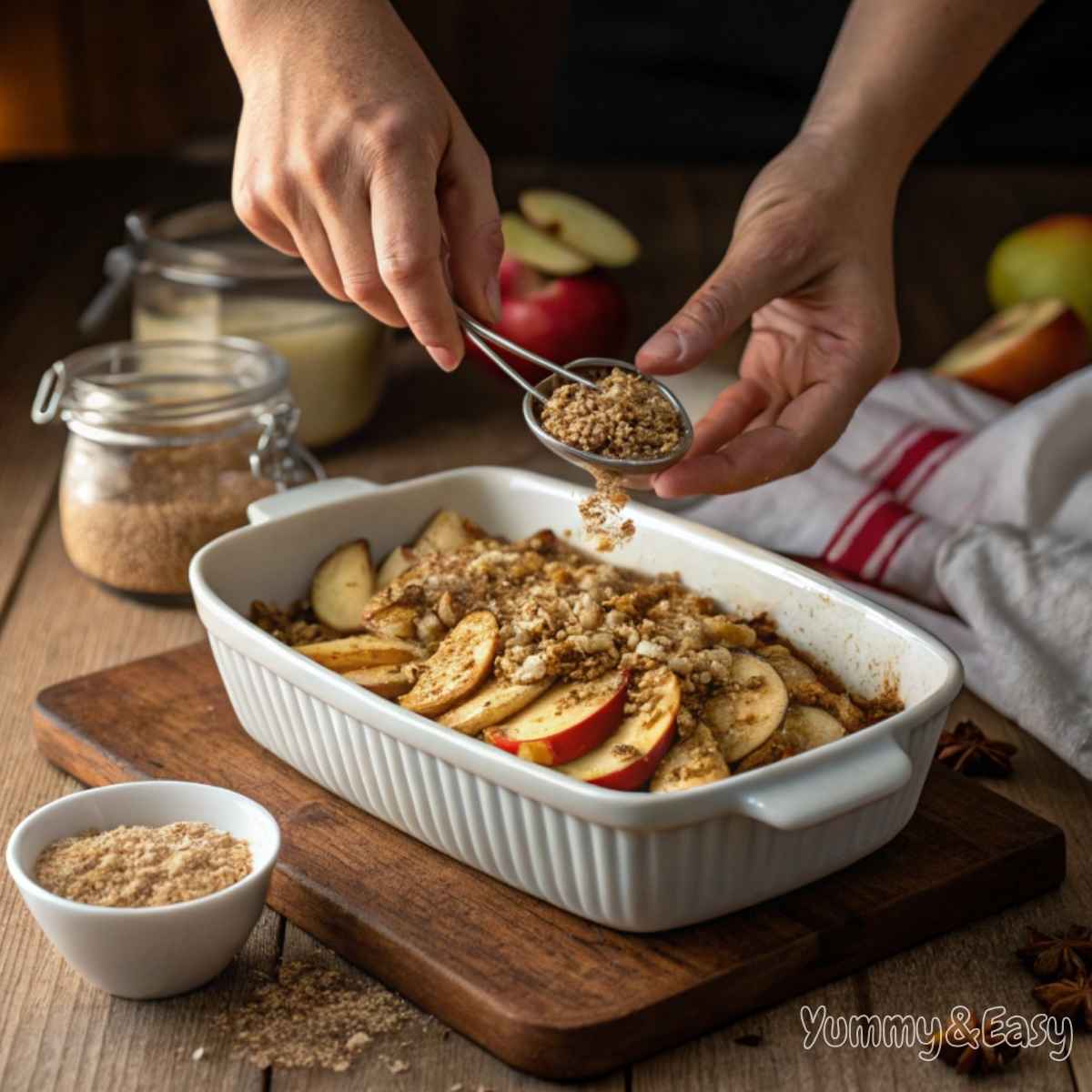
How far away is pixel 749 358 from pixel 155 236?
2.76 feet

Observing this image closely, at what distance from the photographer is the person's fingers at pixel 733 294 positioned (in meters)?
1.30

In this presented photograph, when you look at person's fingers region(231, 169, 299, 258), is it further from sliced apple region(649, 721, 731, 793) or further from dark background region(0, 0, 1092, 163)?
dark background region(0, 0, 1092, 163)

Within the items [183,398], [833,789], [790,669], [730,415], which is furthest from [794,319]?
[183,398]

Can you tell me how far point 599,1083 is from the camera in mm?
1000

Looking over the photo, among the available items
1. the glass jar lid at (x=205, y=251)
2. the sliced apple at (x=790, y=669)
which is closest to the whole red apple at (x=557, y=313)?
the glass jar lid at (x=205, y=251)

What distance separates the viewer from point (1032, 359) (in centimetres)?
204

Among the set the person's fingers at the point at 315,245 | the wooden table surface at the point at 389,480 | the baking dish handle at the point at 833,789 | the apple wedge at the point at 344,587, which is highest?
the person's fingers at the point at 315,245

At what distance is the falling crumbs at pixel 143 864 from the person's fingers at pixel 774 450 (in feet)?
1.50

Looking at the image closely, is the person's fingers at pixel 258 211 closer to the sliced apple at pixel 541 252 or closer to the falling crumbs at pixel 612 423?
the falling crumbs at pixel 612 423

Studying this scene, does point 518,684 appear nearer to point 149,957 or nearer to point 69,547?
point 149,957

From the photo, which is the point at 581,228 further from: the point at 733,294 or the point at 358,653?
the point at 358,653

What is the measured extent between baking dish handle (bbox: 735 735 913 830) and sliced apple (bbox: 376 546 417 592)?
0.52m

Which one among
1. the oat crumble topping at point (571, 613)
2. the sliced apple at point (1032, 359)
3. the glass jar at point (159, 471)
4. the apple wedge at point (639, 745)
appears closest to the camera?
the apple wedge at point (639, 745)

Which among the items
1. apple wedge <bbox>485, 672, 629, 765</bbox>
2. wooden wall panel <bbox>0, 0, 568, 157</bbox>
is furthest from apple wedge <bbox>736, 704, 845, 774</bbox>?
wooden wall panel <bbox>0, 0, 568, 157</bbox>
